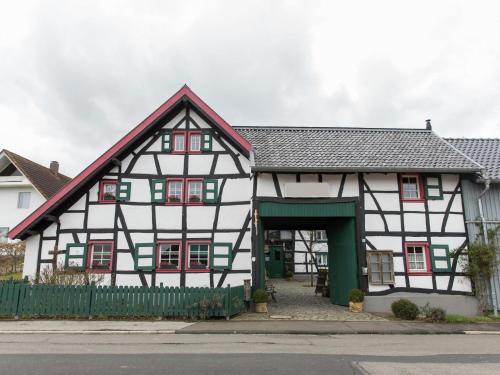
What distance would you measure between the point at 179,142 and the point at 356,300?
10.2 m

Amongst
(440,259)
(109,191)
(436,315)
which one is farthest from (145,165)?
(440,259)

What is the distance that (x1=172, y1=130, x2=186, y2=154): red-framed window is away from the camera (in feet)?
53.3

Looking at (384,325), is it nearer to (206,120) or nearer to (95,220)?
(206,120)

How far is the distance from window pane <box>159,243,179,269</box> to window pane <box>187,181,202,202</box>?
2.14 metres

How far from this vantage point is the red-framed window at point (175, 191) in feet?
Answer: 51.4

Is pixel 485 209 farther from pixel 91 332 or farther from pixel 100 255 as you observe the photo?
pixel 100 255

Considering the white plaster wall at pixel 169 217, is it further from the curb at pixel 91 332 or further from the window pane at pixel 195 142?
the curb at pixel 91 332

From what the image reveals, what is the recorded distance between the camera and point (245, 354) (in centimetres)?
763

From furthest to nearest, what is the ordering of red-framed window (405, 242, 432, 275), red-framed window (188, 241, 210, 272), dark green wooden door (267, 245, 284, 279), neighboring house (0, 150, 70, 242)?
1. dark green wooden door (267, 245, 284, 279)
2. neighboring house (0, 150, 70, 242)
3. red-framed window (188, 241, 210, 272)
4. red-framed window (405, 242, 432, 275)

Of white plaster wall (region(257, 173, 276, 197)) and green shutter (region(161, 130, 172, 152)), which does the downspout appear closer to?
white plaster wall (region(257, 173, 276, 197))

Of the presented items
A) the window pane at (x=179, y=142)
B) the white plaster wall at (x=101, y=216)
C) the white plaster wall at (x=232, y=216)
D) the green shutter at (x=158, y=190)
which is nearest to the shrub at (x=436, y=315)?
the white plaster wall at (x=232, y=216)

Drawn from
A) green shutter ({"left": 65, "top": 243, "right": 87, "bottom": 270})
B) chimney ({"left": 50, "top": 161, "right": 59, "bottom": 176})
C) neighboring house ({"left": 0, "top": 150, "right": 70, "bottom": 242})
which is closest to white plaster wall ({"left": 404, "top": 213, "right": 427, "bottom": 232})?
green shutter ({"left": 65, "top": 243, "right": 87, "bottom": 270})

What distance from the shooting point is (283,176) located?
603 inches

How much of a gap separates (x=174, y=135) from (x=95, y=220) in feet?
16.8
